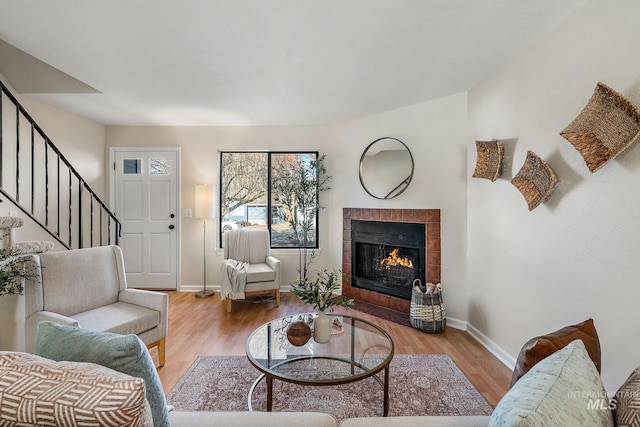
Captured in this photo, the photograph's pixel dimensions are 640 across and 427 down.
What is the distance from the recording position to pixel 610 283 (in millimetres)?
1498

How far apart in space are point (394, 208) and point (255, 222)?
6.54 ft

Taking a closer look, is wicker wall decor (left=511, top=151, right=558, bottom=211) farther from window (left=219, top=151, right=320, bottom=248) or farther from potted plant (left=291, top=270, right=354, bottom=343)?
window (left=219, top=151, right=320, bottom=248)

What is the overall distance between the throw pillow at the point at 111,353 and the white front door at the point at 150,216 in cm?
357

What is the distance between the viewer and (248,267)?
3.52 m

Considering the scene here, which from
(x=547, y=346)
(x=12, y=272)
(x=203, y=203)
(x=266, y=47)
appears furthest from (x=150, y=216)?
(x=547, y=346)

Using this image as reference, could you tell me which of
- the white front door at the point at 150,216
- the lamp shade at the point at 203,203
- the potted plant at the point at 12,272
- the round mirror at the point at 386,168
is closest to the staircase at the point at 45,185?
the white front door at the point at 150,216

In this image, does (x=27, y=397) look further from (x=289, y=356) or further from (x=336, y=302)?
(x=336, y=302)

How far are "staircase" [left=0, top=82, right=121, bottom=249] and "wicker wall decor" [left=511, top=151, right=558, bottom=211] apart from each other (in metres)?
3.84

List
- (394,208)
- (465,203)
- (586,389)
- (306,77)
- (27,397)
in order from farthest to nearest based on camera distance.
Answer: (394,208) < (465,203) < (306,77) < (586,389) < (27,397)

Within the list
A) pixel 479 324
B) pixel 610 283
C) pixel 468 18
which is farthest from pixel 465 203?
pixel 468 18

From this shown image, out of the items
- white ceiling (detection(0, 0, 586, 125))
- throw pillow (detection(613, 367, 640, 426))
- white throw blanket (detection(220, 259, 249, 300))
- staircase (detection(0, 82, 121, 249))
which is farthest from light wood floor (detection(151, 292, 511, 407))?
white ceiling (detection(0, 0, 586, 125))

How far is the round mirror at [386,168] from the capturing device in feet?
10.8

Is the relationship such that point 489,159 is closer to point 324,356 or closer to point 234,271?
point 324,356

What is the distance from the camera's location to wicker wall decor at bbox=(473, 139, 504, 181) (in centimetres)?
227
